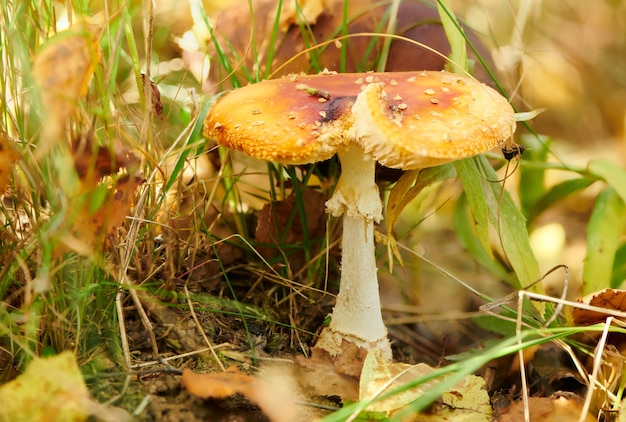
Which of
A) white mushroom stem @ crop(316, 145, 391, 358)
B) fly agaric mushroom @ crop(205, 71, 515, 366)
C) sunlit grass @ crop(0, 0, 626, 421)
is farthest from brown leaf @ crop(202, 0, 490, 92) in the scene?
white mushroom stem @ crop(316, 145, 391, 358)

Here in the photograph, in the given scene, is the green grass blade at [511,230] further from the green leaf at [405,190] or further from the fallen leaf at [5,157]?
the fallen leaf at [5,157]

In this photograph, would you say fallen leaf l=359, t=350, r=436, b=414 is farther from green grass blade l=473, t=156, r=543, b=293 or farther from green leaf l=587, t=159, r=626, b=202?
green leaf l=587, t=159, r=626, b=202

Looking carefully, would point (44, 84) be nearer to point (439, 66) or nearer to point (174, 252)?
point (174, 252)

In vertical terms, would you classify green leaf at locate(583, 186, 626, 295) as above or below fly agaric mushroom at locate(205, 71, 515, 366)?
below

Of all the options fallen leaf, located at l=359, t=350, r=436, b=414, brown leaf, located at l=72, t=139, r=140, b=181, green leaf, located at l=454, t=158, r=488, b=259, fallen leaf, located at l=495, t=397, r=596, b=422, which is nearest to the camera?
brown leaf, located at l=72, t=139, r=140, b=181

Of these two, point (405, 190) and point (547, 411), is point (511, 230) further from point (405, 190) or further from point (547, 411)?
point (547, 411)

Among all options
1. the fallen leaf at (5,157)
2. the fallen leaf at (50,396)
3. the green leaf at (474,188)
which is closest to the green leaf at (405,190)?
the green leaf at (474,188)

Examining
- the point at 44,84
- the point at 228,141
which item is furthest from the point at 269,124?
the point at 44,84
